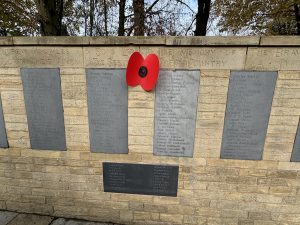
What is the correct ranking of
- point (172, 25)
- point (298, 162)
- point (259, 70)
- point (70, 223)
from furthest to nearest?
point (172, 25)
point (70, 223)
point (298, 162)
point (259, 70)

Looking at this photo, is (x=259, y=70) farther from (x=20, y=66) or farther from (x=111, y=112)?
(x=20, y=66)

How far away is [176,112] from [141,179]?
40.6 inches

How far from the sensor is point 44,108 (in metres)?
3.04

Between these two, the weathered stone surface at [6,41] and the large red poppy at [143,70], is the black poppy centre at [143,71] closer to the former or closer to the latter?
the large red poppy at [143,70]

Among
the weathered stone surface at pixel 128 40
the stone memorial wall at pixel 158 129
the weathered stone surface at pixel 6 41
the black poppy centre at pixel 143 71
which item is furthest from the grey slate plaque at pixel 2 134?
the black poppy centre at pixel 143 71

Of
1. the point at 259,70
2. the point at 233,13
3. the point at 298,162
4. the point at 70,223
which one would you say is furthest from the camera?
the point at 233,13

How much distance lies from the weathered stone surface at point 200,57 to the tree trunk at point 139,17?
5.02 m

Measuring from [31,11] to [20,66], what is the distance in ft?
25.4

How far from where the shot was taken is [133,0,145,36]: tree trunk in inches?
283

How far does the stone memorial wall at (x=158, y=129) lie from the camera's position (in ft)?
8.77

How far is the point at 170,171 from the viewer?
3.04 meters

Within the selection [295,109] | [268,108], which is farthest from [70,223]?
[295,109]

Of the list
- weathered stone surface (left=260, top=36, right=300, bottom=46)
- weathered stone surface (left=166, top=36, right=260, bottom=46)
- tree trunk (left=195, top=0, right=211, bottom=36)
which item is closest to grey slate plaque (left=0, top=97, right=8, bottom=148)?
weathered stone surface (left=166, top=36, right=260, bottom=46)

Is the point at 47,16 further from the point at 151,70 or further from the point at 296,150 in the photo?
the point at 296,150
